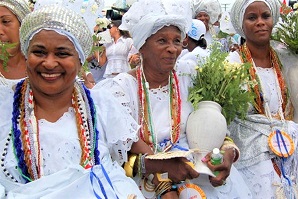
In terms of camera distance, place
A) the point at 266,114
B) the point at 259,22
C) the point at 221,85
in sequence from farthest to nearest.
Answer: the point at 259,22, the point at 266,114, the point at 221,85

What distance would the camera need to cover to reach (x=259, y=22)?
472 centimetres

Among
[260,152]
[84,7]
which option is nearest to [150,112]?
[84,7]

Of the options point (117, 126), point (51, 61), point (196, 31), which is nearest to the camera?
point (51, 61)

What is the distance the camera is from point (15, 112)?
3354 millimetres

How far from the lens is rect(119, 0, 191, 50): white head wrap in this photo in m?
4.07

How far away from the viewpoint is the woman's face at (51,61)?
3.30 m

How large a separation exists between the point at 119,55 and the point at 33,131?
15.7 feet

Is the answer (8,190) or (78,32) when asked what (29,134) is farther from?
(78,32)

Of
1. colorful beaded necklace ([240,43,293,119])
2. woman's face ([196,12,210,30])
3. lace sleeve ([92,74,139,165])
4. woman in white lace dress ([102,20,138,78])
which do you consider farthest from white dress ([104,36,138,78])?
lace sleeve ([92,74,139,165])

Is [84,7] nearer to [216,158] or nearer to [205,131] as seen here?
[205,131]

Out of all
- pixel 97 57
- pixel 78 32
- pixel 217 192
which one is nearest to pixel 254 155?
pixel 217 192

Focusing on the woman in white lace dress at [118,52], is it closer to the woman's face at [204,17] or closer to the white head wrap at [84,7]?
the woman's face at [204,17]

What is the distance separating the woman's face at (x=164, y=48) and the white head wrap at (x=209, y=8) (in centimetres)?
498

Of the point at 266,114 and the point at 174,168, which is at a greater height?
the point at 266,114
